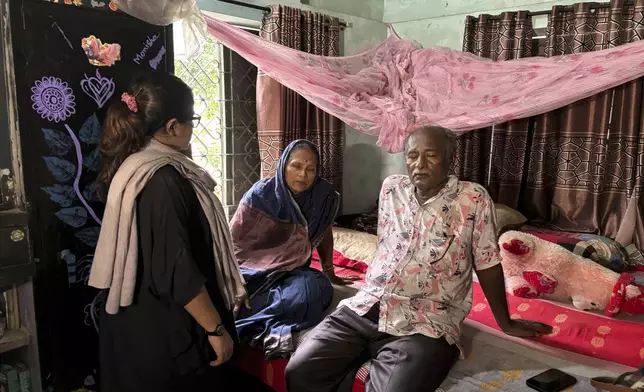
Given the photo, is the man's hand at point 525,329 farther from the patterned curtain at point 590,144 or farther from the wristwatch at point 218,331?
the patterned curtain at point 590,144

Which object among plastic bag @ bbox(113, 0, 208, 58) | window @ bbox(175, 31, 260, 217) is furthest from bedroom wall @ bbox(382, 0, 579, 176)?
plastic bag @ bbox(113, 0, 208, 58)

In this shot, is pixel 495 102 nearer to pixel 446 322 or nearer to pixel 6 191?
pixel 446 322

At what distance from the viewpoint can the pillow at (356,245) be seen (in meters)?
3.05

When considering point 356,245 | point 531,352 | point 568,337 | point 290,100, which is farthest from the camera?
point 290,100

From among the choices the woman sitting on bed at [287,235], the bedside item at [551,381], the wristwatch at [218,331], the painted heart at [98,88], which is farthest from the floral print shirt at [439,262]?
the painted heart at [98,88]

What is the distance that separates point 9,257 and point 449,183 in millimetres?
1433

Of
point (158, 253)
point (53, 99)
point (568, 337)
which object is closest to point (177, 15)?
point (53, 99)

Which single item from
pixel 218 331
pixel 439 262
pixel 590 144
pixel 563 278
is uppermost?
pixel 590 144

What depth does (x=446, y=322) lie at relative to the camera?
5.53ft

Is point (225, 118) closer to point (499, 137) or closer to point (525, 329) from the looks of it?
point (499, 137)

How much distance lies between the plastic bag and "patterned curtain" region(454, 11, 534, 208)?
93.2 inches

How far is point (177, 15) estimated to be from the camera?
186cm

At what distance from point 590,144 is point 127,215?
3.05m

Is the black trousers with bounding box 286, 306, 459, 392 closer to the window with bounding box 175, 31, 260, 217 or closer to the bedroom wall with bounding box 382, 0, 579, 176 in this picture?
the window with bounding box 175, 31, 260, 217
